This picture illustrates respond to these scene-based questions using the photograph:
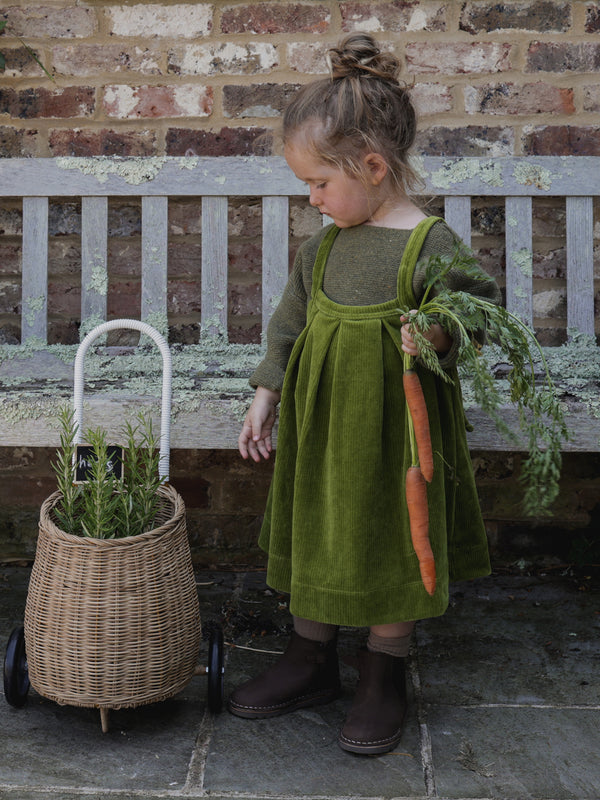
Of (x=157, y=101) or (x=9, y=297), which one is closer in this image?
(x=157, y=101)

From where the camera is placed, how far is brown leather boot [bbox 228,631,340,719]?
1782mm

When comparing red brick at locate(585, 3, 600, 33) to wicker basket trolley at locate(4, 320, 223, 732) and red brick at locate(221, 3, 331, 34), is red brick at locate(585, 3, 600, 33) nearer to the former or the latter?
red brick at locate(221, 3, 331, 34)

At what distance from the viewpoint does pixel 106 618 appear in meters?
1.61

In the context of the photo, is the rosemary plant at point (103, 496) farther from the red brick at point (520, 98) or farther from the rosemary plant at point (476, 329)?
the red brick at point (520, 98)

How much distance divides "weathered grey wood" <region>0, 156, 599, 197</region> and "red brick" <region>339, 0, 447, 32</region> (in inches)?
19.7

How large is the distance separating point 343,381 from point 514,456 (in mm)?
1276

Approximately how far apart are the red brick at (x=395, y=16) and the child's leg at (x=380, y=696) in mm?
1881

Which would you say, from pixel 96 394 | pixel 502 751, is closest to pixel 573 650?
pixel 502 751

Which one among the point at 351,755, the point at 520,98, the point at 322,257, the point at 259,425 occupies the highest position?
the point at 520,98

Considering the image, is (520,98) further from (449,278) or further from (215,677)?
(215,677)

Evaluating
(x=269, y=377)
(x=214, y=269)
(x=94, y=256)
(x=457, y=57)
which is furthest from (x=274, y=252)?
(x=457, y=57)

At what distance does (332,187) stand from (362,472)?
561 mm

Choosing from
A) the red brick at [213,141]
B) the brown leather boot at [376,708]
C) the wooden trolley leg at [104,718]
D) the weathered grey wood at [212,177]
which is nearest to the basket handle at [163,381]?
the wooden trolley leg at [104,718]

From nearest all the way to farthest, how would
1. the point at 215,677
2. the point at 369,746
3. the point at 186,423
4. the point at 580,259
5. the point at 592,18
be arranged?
the point at 369,746 → the point at 215,677 → the point at 186,423 → the point at 580,259 → the point at 592,18
